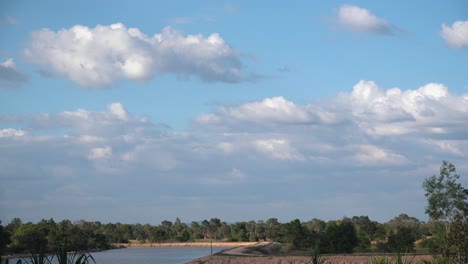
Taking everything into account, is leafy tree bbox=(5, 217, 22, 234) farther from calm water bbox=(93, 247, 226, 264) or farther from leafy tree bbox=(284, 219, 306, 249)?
leafy tree bbox=(284, 219, 306, 249)

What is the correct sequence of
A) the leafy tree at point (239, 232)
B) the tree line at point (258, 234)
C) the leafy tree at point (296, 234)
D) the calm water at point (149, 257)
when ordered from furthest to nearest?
the leafy tree at point (239, 232) → the calm water at point (149, 257) → the leafy tree at point (296, 234) → the tree line at point (258, 234)

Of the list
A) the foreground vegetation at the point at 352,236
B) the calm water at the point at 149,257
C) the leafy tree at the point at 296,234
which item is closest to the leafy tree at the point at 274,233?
the foreground vegetation at the point at 352,236

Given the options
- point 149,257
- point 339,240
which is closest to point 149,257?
point 149,257

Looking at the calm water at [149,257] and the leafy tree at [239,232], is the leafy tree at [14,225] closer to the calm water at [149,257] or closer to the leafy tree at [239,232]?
the calm water at [149,257]

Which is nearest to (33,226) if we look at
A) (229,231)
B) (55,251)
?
(229,231)

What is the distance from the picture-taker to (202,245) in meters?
181

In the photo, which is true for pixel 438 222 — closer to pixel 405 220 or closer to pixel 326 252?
pixel 326 252

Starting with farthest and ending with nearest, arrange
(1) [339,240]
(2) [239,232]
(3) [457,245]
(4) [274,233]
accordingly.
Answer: (2) [239,232] < (4) [274,233] < (1) [339,240] < (3) [457,245]

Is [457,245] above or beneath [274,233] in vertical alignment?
beneath

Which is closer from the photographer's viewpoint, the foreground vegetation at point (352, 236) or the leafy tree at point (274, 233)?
the foreground vegetation at point (352, 236)

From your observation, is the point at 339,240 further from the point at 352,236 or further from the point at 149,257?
the point at 149,257

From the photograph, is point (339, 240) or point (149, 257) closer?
point (339, 240)

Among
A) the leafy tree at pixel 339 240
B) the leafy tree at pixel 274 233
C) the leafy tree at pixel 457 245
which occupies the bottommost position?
the leafy tree at pixel 457 245

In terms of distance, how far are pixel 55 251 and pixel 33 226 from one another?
114m
